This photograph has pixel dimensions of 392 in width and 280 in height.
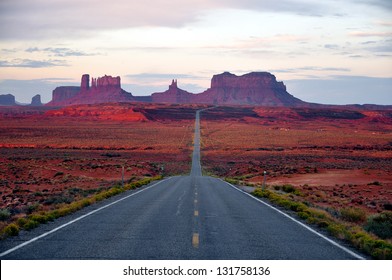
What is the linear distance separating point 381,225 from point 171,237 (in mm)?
8426

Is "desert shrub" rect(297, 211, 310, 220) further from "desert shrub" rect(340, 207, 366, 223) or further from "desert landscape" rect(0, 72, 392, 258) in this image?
"desert shrub" rect(340, 207, 366, 223)

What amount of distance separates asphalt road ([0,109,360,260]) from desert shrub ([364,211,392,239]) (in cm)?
262

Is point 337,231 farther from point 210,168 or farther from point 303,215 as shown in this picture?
point 210,168

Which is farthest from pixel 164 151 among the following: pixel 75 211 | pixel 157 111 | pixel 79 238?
pixel 157 111

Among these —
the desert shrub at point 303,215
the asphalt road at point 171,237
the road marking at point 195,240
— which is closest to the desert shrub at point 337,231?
the asphalt road at point 171,237

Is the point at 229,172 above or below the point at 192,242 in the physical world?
below

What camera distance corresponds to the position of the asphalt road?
32.4ft

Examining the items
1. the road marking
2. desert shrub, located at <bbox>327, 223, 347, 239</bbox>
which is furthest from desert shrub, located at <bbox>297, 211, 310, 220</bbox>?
the road marking

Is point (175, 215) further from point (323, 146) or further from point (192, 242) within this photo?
point (323, 146)

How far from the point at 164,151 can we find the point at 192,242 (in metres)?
74.5

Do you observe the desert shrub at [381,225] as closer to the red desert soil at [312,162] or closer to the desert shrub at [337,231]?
the desert shrub at [337,231]

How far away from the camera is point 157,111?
190625mm

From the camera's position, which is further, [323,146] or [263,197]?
[323,146]

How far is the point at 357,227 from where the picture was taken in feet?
48.9
